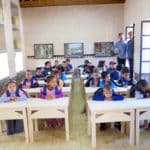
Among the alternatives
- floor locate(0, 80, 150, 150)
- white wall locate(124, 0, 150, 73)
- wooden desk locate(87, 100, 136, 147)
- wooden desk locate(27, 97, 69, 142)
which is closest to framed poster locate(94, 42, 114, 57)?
white wall locate(124, 0, 150, 73)

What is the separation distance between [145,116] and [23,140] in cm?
189

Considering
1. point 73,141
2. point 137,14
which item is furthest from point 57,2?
point 73,141

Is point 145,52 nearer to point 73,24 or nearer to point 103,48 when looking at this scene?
point 103,48

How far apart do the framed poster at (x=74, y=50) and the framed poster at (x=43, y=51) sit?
625mm

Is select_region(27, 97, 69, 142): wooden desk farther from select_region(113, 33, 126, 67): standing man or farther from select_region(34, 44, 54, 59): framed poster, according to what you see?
select_region(34, 44, 54, 59): framed poster

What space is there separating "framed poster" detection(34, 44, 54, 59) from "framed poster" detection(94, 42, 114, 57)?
1872 millimetres

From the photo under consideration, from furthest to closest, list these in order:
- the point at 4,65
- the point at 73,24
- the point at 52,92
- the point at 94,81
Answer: the point at 73,24, the point at 4,65, the point at 94,81, the point at 52,92

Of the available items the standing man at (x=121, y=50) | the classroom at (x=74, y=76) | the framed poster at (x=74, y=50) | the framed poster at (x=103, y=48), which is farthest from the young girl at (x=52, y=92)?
the framed poster at (x=103, y=48)

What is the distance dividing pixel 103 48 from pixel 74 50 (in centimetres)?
121

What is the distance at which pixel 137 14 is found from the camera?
7625 mm

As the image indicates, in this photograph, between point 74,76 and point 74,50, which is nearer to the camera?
point 74,76

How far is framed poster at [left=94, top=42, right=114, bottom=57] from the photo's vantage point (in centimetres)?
977

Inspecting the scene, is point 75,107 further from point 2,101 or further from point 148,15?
point 148,15

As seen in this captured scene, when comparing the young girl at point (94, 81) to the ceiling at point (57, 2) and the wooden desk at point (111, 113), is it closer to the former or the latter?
the wooden desk at point (111, 113)
